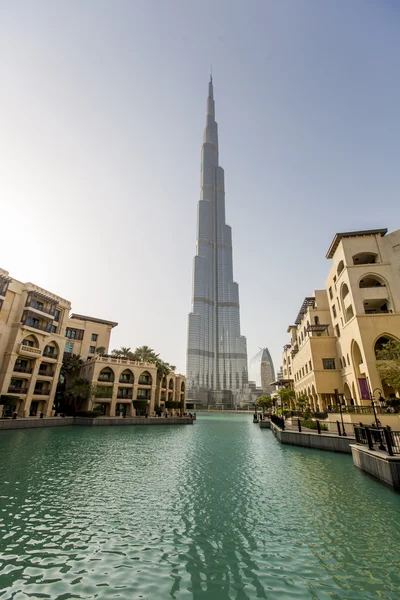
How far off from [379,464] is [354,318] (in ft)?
70.0

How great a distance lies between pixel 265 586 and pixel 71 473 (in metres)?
12.9

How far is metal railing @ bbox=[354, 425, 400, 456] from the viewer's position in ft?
48.3

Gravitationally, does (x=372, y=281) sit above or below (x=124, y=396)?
above

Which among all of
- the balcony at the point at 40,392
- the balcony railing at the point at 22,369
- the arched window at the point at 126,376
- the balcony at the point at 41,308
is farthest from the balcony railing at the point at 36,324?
the arched window at the point at 126,376

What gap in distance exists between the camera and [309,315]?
49031 millimetres

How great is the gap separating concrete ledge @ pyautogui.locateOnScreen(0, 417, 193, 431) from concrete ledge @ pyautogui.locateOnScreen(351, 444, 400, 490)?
36.7 meters

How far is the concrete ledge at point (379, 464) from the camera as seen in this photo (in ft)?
43.4

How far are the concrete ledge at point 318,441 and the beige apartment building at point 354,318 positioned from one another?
782 centimetres

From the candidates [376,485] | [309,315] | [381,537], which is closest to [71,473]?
[381,537]

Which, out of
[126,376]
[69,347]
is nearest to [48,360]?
[69,347]

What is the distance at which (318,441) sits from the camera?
78.8 feet

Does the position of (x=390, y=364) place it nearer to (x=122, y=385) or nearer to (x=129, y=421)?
(x=129, y=421)

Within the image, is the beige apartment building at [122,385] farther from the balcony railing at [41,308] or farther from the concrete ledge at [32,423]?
the balcony railing at [41,308]

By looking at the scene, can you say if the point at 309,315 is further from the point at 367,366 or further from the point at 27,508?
the point at 27,508
